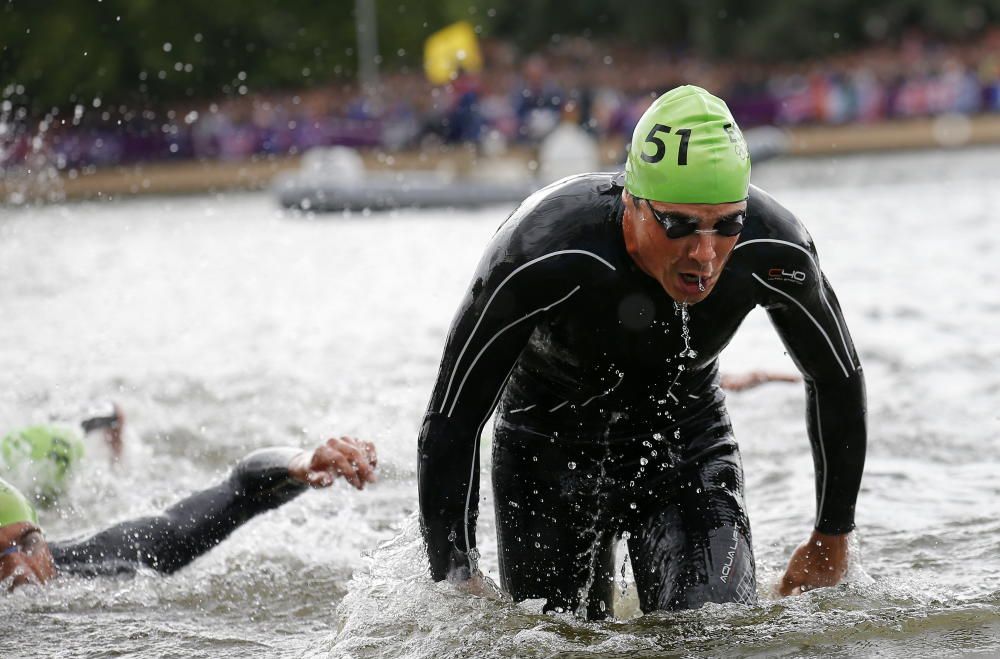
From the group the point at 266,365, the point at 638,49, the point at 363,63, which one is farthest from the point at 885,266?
the point at 638,49

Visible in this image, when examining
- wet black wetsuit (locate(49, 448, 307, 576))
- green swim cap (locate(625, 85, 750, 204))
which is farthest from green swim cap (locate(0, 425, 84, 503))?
green swim cap (locate(625, 85, 750, 204))

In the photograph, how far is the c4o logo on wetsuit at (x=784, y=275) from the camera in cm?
387

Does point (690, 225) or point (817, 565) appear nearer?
point (690, 225)

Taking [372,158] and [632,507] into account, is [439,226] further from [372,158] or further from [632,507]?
[632,507]

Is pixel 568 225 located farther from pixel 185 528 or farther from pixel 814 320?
pixel 185 528

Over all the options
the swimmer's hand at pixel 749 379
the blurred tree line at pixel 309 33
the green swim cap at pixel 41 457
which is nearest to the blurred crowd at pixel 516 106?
the blurred tree line at pixel 309 33

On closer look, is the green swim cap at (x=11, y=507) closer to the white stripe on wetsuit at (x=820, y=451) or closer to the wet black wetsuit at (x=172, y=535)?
the wet black wetsuit at (x=172, y=535)

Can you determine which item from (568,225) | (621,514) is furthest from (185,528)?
(568,225)

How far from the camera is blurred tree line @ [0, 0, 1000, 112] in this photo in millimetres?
40438

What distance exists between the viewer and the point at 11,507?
4.93 metres

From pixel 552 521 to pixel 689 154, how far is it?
4.32ft

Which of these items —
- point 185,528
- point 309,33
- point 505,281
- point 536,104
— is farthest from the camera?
point 309,33

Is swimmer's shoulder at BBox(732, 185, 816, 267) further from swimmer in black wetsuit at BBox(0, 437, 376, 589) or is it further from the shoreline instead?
the shoreline

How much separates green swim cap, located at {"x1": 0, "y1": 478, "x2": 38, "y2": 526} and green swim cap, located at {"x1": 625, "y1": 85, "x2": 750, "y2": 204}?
8.61ft
